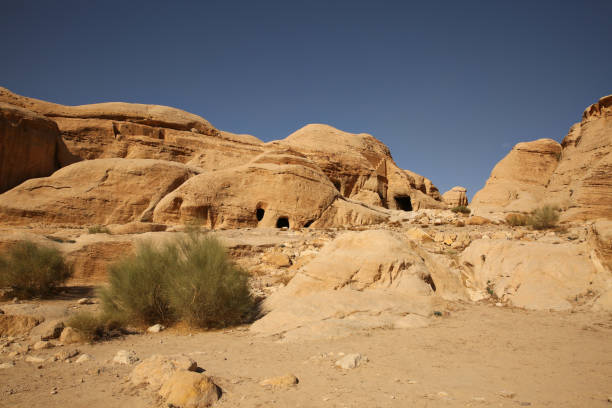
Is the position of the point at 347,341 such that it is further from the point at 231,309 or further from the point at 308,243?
the point at 308,243

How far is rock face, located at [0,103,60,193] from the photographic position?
706 inches

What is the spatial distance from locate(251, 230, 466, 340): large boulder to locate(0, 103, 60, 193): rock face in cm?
1891

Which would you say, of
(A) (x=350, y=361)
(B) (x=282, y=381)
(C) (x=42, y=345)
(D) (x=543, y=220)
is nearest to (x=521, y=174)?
(D) (x=543, y=220)

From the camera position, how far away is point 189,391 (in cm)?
279

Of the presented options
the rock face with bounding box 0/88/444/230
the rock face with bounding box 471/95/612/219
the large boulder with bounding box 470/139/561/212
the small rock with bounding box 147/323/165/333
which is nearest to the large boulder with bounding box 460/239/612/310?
the small rock with bounding box 147/323/165/333

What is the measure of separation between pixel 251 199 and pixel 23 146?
1287 centimetres

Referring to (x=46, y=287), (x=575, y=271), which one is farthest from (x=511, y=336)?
(x=46, y=287)

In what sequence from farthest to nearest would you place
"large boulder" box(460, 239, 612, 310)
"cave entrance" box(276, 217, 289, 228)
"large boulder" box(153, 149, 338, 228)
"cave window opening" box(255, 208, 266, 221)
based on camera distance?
"cave window opening" box(255, 208, 266, 221)
"cave entrance" box(276, 217, 289, 228)
"large boulder" box(153, 149, 338, 228)
"large boulder" box(460, 239, 612, 310)

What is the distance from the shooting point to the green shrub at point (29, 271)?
7.71 m

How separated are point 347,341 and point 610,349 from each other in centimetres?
272

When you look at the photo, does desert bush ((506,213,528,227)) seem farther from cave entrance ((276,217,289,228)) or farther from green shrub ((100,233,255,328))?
green shrub ((100,233,255,328))

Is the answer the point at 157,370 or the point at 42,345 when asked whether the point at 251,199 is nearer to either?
the point at 42,345

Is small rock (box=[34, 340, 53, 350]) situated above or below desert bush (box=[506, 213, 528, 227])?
below

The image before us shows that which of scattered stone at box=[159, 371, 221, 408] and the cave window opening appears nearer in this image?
scattered stone at box=[159, 371, 221, 408]
